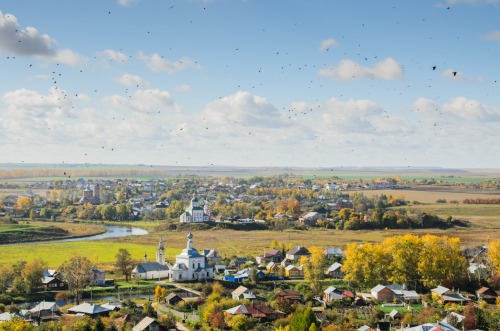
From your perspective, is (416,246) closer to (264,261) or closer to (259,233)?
(264,261)

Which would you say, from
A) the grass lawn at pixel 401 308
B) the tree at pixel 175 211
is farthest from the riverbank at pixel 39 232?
the grass lawn at pixel 401 308

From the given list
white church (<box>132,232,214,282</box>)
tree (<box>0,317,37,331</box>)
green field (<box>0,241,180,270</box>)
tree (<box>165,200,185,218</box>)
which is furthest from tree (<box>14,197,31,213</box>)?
tree (<box>0,317,37,331</box>)

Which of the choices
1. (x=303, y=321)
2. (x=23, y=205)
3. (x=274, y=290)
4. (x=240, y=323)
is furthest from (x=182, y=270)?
(x=23, y=205)

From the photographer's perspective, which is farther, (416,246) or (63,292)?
(416,246)

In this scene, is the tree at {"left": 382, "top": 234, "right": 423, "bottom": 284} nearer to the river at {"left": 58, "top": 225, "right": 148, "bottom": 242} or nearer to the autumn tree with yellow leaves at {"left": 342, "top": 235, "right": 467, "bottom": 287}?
the autumn tree with yellow leaves at {"left": 342, "top": 235, "right": 467, "bottom": 287}

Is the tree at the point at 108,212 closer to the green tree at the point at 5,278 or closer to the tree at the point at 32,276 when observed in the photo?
the tree at the point at 32,276

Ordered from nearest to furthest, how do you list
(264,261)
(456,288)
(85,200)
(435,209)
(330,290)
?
1. (330,290)
2. (456,288)
3. (264,261)
4. (435,209)
5. (85,200)

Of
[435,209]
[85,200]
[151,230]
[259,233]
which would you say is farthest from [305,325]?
[85,200]

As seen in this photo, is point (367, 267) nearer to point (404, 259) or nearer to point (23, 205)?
point (404, 259)
